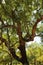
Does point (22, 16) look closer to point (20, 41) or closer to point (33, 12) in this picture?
point (33, 12)

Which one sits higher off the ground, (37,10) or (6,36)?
(37,10)

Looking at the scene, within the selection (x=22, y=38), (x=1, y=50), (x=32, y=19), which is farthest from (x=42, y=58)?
(x=32, y=19)

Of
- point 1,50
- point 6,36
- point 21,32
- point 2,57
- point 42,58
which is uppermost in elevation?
point 21,32

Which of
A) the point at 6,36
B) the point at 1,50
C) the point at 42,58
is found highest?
the point at 6,36

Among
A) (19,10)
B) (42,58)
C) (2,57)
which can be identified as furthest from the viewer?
(42,58)

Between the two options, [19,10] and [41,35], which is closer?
[19,10]

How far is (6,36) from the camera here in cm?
970

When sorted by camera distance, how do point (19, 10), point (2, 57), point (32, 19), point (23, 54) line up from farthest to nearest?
point (2, 57), point (23, 54), point (32, 19), point (19, 10)

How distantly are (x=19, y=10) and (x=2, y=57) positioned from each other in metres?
4.11

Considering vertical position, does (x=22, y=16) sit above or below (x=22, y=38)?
above

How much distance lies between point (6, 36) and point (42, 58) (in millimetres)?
3547

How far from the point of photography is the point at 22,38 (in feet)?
28.8

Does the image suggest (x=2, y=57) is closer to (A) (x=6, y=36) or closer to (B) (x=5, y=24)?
(A) (x=6, y=36)

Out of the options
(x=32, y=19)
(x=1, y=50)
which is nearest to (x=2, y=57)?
(x=1, y=50)
